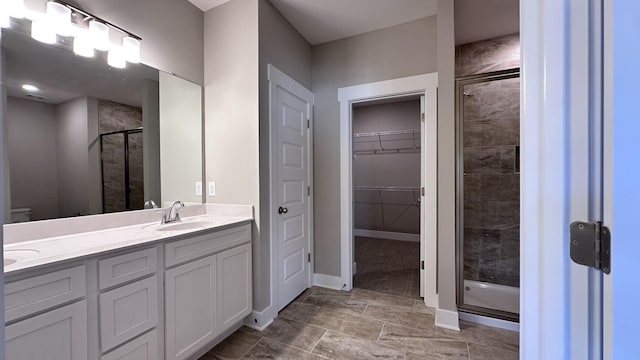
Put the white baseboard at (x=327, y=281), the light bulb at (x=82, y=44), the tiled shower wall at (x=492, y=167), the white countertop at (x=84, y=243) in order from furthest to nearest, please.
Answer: the white baseboard at (x=327, y=281), the tiled shower wall at (x=492, y=167), the light bulb at (x=82, y=44), the white countertop at (x=84, y=243)

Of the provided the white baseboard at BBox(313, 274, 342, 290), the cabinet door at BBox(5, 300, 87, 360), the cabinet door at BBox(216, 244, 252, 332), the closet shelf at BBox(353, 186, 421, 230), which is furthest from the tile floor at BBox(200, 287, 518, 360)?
the closet shelf at BBox(353, 186, 421, 230)

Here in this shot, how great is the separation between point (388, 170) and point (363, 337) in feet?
11.4

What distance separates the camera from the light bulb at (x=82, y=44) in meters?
1.55

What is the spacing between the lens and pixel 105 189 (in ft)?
5.53

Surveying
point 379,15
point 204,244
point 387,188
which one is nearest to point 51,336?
point 204,244

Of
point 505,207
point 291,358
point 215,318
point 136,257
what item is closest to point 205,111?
point 136,257

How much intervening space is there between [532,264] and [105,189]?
2.21 meters

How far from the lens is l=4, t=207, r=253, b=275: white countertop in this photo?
3.43ft

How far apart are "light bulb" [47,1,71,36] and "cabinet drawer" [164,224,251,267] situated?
1379 millimetres

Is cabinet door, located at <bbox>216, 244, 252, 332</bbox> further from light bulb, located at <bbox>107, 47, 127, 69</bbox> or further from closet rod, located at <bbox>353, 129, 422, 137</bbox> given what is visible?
closet rod, located at <bbox>353, 129, 422, 137</bbox>

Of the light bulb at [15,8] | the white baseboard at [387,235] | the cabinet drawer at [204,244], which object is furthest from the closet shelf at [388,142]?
the light bulb at [15,8]

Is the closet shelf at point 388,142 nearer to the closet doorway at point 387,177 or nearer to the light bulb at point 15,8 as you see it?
the closet doorway at point 387,177

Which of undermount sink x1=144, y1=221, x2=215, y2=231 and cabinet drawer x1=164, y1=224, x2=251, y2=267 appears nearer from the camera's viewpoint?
cabinet drawer x1=164, y1=224, x2=251, y2=267

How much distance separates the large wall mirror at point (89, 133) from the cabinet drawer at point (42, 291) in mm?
571
